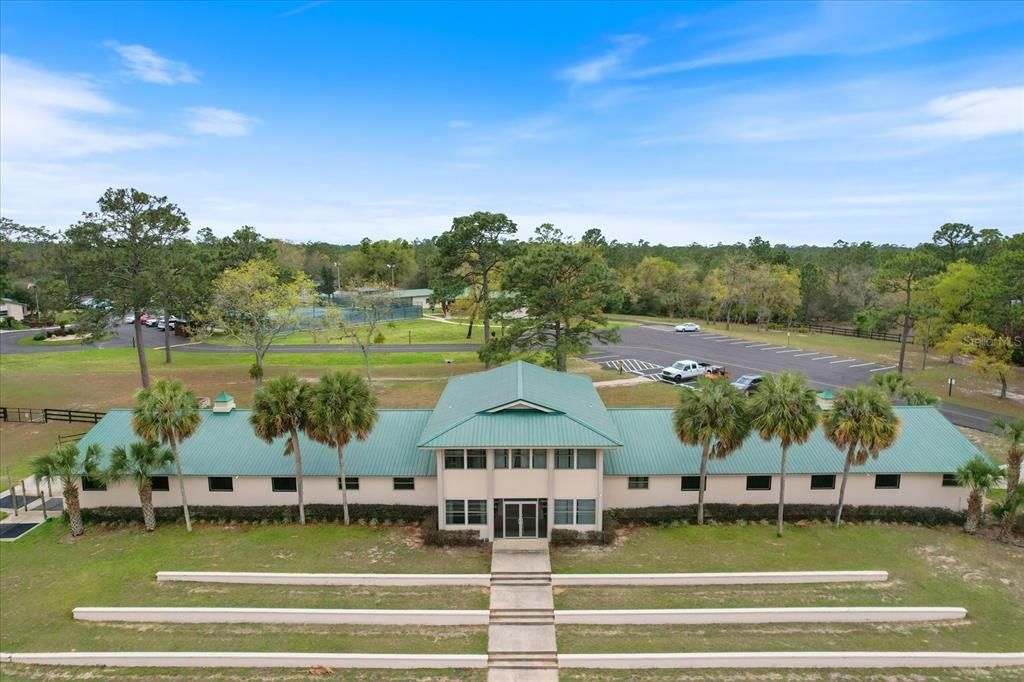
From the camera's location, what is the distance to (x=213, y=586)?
898 inches

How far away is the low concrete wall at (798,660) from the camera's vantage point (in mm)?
18453

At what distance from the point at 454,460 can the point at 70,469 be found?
16.2 m

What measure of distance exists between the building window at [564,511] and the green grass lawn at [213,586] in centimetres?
386

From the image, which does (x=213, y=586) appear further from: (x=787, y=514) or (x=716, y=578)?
(x=787, y=514)

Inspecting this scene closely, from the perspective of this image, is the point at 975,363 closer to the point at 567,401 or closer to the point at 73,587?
the point at 567,401

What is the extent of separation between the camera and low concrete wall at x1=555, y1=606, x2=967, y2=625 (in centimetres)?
2064

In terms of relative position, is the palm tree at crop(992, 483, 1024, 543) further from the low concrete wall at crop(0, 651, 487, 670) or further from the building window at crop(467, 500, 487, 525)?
Result: the low concrete wall at crop(0, 651, 487, 670)

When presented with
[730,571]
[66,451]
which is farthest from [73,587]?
[730,571]

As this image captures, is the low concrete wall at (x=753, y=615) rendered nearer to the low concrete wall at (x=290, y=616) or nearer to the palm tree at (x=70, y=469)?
the low concrete wall at (x=290, y=616)

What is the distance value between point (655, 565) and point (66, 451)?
25.0 meters

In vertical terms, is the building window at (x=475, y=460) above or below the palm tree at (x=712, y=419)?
below

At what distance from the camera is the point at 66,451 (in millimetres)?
26281

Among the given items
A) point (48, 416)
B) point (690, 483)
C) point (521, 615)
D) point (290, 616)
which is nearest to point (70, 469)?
point (290, 616)

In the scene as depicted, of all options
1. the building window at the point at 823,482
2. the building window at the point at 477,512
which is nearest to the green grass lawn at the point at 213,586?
the building window at the point at 477,512
